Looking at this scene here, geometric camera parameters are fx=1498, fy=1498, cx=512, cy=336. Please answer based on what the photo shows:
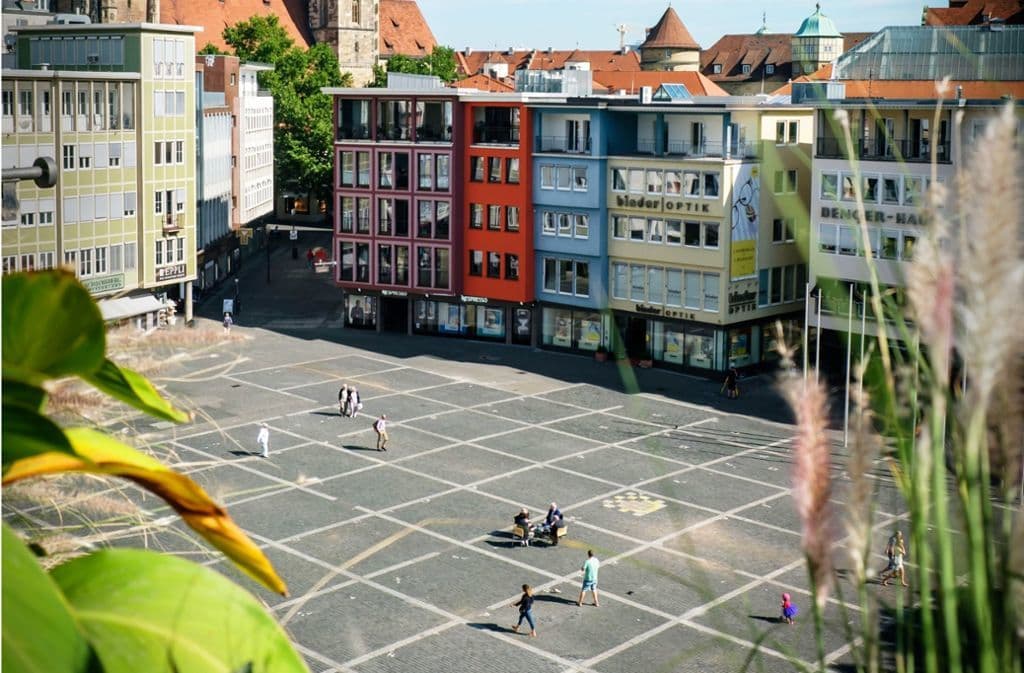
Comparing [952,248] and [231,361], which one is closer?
[952,248]

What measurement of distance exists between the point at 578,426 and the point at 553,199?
661 inches

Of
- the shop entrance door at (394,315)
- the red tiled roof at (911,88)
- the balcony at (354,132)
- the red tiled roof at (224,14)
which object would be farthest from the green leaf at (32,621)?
the red tiled roof at (224,14)

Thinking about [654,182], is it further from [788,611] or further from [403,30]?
[403,30]

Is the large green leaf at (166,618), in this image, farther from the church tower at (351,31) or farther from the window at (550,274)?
the church tower at (351,31)

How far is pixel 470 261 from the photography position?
2611 inches

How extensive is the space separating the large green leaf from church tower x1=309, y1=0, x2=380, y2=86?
141401 mm

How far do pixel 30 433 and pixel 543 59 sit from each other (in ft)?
552

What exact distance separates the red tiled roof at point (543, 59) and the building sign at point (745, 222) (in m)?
98.3

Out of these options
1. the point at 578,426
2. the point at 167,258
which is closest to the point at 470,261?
the point at 167,258

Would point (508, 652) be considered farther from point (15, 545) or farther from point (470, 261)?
point (470, 261)

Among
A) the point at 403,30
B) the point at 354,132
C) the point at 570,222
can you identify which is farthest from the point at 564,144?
the point at 403,30

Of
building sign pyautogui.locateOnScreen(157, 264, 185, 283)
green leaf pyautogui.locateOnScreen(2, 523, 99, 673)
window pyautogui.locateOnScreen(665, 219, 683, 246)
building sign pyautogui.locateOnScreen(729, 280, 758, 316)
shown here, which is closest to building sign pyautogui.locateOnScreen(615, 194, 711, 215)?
window pyautogui.locateOnScreen(665, 219, 683, 246)

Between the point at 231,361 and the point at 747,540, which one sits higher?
the point at 231,361

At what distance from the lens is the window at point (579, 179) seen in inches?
2452
